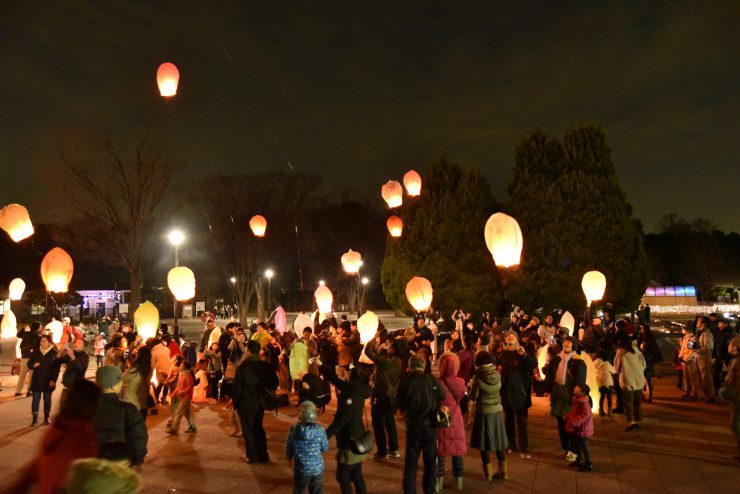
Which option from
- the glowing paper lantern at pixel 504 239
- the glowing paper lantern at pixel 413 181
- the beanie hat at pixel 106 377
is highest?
the glowing paper lantern at pixel 413 181

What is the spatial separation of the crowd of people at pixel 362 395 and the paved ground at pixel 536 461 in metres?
0.28

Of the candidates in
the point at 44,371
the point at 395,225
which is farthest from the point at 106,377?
the point at 395,225

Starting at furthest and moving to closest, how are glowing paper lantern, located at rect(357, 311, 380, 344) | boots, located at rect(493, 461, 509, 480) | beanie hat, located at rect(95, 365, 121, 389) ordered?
1. glowing paper lantern, located at rect(357, 311, 380, 344)
2. boots, located at rect(493, 461, 509, 480)
3. beanie hat, located at rect(95, 365, 121, 389)

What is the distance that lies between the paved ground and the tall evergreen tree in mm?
14391

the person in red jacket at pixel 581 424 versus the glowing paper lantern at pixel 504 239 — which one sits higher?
the glowing paper lantern at pixel 504 239

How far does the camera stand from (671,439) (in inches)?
358

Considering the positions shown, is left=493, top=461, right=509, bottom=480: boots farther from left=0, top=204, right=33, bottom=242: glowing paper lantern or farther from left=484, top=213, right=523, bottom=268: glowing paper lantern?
left=0, top=204, right=33, bottom=242: glowing paper lantern

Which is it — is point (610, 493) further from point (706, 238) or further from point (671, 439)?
point (706, 238)

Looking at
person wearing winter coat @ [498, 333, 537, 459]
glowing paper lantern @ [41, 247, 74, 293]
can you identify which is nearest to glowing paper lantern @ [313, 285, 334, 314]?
glowing paper lantern @ [41, 247, 74, 293]

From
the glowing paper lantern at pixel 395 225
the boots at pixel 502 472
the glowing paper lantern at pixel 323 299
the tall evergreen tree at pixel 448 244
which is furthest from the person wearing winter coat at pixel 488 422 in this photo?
the glowing paper lantern at pixel 395 225

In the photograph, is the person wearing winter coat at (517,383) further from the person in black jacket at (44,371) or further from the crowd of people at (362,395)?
the person in black jacket at (44,371)

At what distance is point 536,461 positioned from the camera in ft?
26.2

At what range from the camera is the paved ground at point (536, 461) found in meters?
6.97

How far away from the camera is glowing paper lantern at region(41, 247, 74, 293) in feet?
47.9
